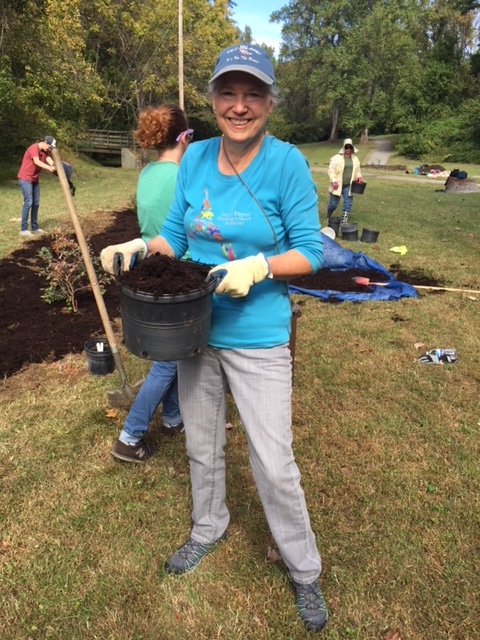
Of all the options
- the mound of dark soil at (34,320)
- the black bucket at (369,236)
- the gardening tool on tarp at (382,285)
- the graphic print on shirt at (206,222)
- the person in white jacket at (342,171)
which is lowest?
the mound of dark soil at (34,320)

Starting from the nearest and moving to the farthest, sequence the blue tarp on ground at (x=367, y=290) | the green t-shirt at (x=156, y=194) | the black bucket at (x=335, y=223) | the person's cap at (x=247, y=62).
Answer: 1. the person's cap at (x=247, y=62)
2. the green t-shirt at (x=156, y=194)
3. the blue tarp on ground at (x=367, y=290)
4. the black bucket at (x=335, y=223)

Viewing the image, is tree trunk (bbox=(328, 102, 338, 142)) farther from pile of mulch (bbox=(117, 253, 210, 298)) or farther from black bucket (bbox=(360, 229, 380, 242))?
pile of mulch (bbox=(117, 253, 210, 298))

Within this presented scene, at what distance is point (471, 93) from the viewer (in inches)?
1651

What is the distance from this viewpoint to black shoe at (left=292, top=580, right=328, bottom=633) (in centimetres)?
216

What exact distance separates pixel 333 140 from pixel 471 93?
1376 centimetres

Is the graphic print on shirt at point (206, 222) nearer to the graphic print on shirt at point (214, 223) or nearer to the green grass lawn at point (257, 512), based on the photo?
the graphic print on shirt at point (214, 223)

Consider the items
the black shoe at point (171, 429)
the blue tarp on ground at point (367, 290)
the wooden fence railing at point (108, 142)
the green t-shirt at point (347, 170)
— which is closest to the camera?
the black shoe at point (171, 429)

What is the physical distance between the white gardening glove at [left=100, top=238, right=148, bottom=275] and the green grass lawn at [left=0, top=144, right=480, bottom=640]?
61.8 inches

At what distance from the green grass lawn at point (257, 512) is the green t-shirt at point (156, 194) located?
1.57 meters

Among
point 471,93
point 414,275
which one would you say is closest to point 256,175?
point 414,275

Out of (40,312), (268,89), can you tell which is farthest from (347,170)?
(268,89)

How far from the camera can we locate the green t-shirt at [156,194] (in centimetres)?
289

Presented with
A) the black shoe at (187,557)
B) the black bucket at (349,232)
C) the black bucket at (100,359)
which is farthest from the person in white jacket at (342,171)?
the black shoe at (187,557)

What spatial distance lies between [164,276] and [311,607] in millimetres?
1652
